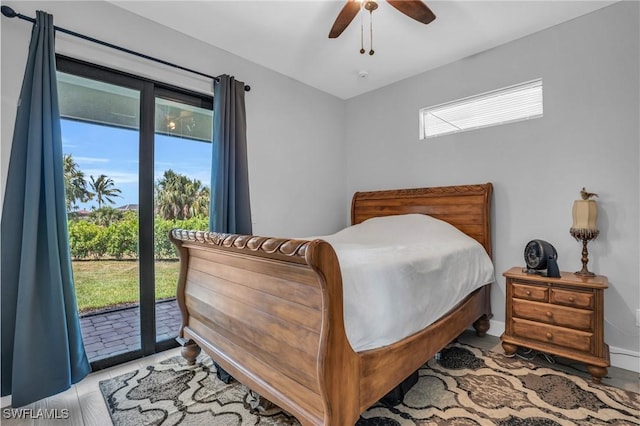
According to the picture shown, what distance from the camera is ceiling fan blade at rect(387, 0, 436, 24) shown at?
1823 mm

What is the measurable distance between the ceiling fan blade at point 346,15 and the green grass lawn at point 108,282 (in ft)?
7.36

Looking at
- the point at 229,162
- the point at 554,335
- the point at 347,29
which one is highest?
the point at 347,29

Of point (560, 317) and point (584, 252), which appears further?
point (584, 252)

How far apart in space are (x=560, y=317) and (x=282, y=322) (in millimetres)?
1982

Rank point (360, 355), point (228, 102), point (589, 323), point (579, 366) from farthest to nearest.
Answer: point (228, 102) < point (579, 366) < point (589, 323) < point (360, 355)

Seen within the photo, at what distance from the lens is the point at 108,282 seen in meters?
2.31

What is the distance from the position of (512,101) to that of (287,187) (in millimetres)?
2302

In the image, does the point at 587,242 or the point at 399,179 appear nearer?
the point at 587,242

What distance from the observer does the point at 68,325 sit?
6.17ft

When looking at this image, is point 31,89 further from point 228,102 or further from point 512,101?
point 512,101

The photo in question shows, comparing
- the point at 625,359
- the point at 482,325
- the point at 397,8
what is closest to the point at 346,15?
the point at 397,8

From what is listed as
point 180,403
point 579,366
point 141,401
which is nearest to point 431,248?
point 579,366

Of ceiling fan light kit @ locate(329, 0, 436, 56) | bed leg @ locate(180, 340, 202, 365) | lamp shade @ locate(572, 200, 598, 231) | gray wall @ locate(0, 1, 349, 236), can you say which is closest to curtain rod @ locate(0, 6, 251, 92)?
gray wall @ locate(0, 1, 349, 236)

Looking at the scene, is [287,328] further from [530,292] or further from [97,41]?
[97,41]
